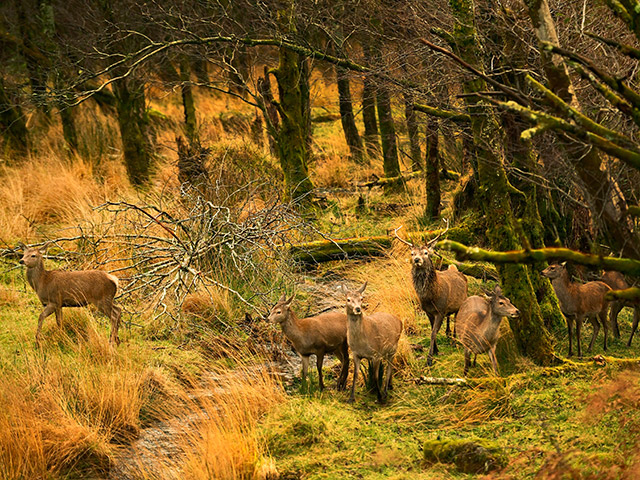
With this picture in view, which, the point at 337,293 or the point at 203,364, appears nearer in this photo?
the point at 203,364

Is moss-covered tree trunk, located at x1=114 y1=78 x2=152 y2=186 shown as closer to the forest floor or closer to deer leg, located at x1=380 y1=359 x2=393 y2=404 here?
the forest floor

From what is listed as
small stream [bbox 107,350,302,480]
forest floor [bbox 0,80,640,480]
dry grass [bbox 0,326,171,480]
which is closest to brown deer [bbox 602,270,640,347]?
forest floor [bbox 0,80,640,480]

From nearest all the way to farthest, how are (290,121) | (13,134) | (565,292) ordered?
(565,292) → (290,121) → (13,134)

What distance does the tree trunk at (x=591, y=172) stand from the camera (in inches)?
163

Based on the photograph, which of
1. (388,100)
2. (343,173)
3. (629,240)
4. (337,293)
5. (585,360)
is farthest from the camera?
(343,173)

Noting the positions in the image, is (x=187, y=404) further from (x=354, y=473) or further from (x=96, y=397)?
(x=354, y=473)

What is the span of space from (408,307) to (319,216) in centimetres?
479

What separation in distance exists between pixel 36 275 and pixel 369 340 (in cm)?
376

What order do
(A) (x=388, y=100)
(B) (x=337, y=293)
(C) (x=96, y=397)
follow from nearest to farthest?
1. (C) (x=96, y=397)
2. (B) (x=337, y=293)
3. (A) (x=388, y=100)

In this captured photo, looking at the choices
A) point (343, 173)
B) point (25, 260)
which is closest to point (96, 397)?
point (25, 260)

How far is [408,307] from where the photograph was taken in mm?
9539

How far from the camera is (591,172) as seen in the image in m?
4.24

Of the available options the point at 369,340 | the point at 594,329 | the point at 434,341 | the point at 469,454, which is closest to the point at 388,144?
the point at 434,341

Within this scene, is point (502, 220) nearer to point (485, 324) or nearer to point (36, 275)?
point (485, 324)
